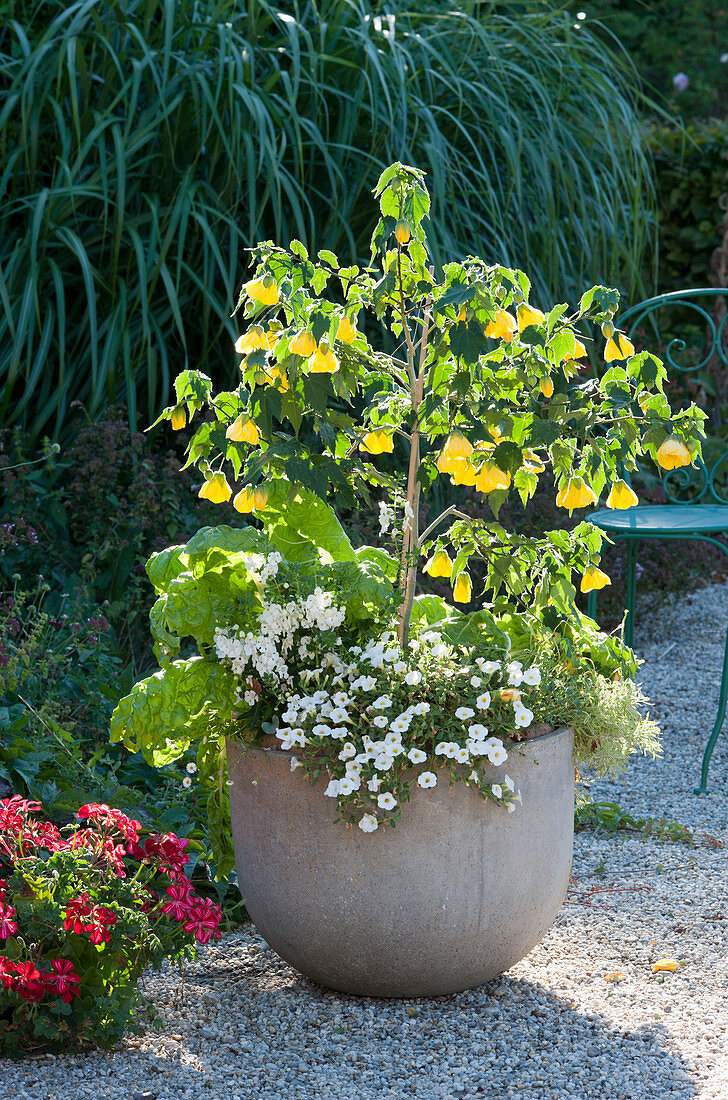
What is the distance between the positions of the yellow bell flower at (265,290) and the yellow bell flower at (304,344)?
0.11 metres

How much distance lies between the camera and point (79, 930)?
1.65 meters

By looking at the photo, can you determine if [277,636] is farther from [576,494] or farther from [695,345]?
[695,345]

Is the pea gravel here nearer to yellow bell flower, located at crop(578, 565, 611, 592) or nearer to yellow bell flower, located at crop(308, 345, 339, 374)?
yellow bell flower, located at crop(578, 565, 611, 592)

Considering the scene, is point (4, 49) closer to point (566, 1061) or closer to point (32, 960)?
point (32, 960)

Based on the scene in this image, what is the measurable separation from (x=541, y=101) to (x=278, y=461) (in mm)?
2898

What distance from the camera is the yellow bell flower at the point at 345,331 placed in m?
1.75

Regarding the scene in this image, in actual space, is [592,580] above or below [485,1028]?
above

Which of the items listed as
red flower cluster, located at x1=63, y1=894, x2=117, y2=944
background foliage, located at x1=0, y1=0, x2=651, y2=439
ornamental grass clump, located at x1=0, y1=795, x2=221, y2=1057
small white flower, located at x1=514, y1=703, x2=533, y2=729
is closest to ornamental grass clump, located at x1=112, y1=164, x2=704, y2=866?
small white flower, located at x1=514, y1=703, x2=533, y2=729

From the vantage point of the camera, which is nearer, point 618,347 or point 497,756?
point 497,756

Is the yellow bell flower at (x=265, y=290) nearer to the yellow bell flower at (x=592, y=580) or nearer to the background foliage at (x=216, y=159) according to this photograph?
the yellow bell flower at (x=592, y=580)

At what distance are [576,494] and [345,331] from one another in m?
0.45

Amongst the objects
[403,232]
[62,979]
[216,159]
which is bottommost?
[62,979]

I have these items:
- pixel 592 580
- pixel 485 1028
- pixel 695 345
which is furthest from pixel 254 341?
pixel 695 345

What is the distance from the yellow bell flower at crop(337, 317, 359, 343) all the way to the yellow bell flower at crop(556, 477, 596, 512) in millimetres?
419
